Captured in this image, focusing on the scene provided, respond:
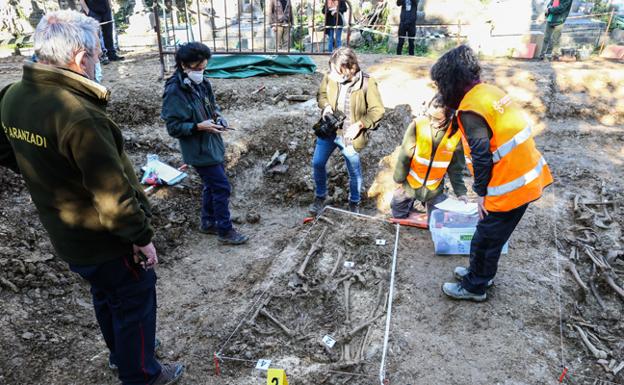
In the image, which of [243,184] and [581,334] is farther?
[243,184]

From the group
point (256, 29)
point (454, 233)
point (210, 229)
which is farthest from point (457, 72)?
point (256, 29)

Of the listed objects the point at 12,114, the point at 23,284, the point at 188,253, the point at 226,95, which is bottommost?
the point at 188,253

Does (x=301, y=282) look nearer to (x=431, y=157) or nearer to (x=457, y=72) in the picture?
(x=431, y=157)

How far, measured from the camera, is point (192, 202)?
5590 mm

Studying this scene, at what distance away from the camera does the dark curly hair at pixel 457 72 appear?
3041 mm

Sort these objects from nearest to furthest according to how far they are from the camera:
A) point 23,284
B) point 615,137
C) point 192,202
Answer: point 23,284, point 192,202, point 615,137

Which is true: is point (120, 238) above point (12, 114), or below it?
below

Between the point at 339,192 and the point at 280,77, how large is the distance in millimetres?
3296

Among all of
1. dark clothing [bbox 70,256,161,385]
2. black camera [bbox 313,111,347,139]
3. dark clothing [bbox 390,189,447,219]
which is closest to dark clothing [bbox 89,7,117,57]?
black camera [bbox 313,111,347,139]

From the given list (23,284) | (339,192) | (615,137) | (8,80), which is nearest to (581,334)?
(339,192)

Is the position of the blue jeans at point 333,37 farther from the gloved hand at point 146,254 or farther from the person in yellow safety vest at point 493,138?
the gloved hand at point 146,254

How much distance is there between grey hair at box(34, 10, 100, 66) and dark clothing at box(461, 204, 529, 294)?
3000mm

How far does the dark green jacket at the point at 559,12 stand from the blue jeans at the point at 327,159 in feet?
26.6

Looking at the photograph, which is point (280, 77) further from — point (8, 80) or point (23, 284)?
point (23, 284)
